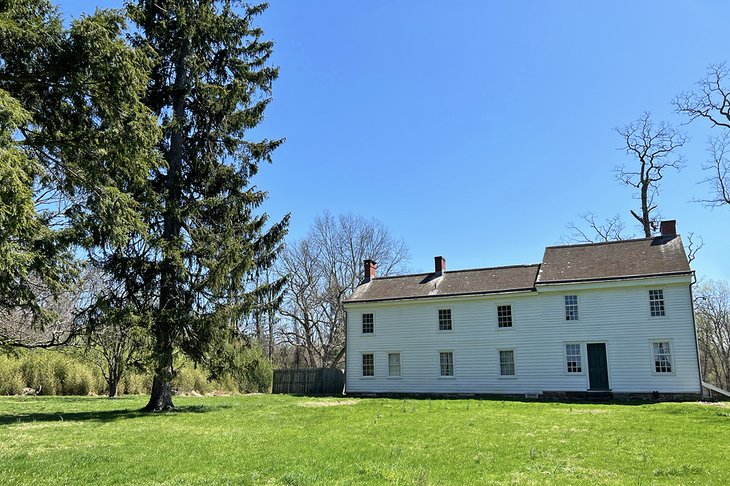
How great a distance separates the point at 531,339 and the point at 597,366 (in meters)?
3.12

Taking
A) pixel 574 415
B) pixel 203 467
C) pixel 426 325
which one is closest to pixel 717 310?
pixel 426 325

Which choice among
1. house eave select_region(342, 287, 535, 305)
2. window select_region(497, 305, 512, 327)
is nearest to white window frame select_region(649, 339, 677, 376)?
house eave select_region(342, 287, 535, 305)

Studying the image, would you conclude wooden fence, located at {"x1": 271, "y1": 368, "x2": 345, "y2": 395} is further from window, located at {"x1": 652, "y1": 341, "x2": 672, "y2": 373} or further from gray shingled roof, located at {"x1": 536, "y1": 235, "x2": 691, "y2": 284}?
window, located at {"x1": 652, "y1": 341, "x2": 672, "y2": 373}

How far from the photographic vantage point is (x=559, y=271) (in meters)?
26.5

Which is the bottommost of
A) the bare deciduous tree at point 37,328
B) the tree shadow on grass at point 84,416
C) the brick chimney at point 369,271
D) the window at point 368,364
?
the tree shadow on grass at point 84,416

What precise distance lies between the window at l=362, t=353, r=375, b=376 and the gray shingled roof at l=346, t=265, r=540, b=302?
309cm

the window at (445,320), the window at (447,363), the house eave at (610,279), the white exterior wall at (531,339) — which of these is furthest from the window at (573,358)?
the window at (445,320)

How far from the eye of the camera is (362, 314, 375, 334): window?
30.1 metres

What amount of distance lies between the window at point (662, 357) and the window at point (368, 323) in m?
13.8

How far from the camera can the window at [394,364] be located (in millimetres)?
29078

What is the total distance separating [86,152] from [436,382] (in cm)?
2191

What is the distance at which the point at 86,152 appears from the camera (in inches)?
394

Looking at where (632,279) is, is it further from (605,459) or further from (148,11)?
(148,11)

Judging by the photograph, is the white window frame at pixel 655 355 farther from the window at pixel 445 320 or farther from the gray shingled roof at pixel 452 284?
the window at pixel 445 320
